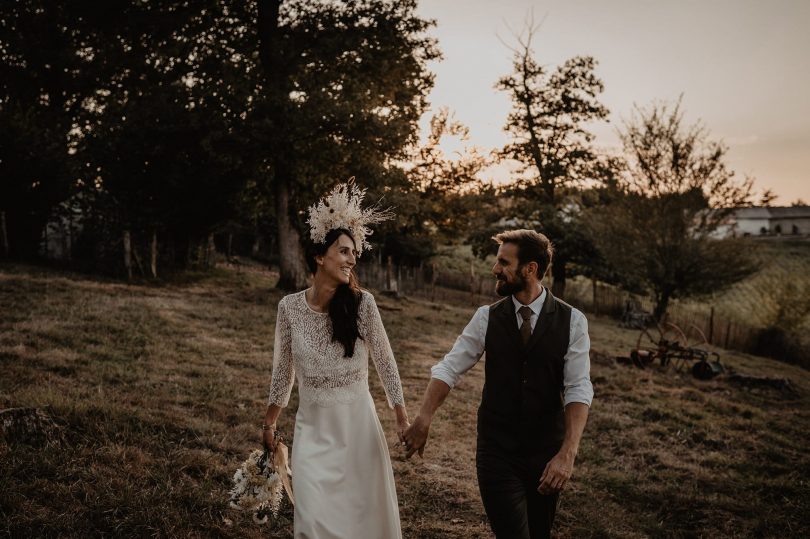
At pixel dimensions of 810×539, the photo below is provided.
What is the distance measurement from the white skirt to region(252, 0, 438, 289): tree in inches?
581

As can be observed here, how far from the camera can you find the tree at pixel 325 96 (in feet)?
58.0

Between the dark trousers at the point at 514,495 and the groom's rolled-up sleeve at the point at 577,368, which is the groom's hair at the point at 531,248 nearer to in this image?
the groom's rolled-up sleeve at the point at 577,368

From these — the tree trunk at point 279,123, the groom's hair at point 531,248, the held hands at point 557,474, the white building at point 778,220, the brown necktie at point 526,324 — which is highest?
the white building at point 778,220

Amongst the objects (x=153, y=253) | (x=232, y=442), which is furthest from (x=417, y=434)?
(x=153, y=253)

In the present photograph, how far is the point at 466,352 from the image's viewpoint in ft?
12.2

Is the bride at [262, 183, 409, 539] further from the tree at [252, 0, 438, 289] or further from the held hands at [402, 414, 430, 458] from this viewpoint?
the tree at [252, 0, 438, 289]

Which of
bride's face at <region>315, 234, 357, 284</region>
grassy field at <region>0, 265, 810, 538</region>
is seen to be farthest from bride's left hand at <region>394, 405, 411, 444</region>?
grassy field at <region>0, 265, 810, 538</region>

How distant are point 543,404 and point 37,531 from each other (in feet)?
11.7

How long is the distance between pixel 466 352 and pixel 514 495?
0.87 m

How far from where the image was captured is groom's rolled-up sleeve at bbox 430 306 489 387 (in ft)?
12.1

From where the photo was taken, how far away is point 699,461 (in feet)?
25.7

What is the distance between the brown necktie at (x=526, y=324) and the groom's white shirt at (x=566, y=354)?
2 centimetres

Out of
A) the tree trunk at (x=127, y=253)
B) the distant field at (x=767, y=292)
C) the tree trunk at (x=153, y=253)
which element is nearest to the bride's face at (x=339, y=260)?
the tree trunk at (x=127, y=253)

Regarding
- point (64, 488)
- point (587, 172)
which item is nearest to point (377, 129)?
point (64, 488)
